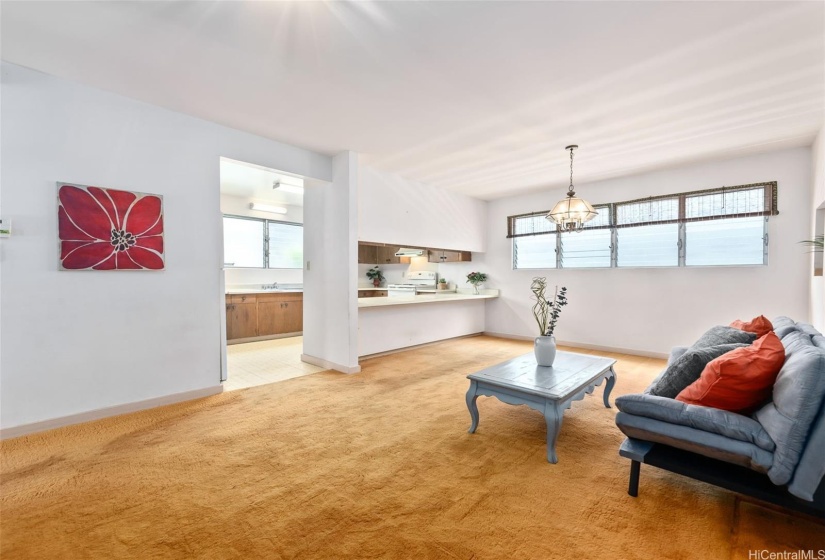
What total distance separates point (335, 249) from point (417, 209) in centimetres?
181

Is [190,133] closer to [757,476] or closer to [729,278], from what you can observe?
[757,476]

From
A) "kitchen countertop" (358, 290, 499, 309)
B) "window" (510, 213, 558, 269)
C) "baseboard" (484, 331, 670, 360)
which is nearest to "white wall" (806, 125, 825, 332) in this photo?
"baseboard" (484, 331, 670, 360)

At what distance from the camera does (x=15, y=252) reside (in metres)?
2.65

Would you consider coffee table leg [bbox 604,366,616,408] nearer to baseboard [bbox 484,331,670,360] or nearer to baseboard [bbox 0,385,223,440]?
baseboard [bbox 484,331,670,360]

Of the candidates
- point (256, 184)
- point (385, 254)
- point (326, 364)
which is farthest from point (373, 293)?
point (326, 364)

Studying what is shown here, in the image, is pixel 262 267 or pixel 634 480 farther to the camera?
pixel 262 267

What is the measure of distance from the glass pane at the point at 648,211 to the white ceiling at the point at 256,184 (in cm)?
483

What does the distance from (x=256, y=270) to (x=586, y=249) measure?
6.22 meters

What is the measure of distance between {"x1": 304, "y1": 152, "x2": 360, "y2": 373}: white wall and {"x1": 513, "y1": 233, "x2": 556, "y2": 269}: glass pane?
3521 millimetres

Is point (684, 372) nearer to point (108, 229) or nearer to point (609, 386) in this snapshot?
point (609, 386)

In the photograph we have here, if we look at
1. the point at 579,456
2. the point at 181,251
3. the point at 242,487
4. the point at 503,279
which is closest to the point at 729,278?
the point at 503,279

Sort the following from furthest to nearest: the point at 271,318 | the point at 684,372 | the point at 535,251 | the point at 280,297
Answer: the point at 280,297
the point at 271,318
the point at 535,251
the point at 684,372

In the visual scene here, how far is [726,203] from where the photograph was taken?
181 inches

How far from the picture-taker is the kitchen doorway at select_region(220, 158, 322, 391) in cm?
547
